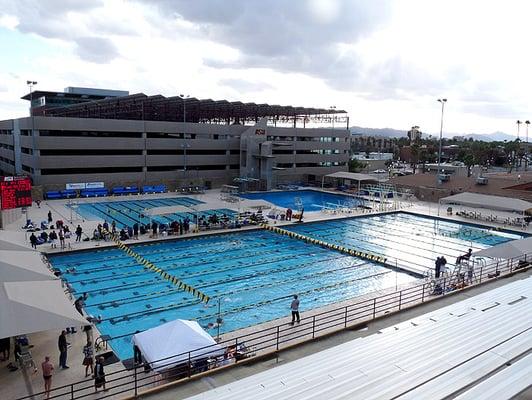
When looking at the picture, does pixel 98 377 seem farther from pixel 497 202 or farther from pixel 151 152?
pixel 151 152

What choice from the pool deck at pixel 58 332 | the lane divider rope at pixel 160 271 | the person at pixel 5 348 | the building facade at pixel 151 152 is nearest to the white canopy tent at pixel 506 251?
the pool deck at pixel 58 332

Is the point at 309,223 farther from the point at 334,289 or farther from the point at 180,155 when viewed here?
the point at 180,155

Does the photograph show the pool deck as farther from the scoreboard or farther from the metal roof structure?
the metal roof structure

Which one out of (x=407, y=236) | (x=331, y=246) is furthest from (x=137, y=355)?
(x=407, y=236)

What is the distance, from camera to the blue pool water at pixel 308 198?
4166 centimetres

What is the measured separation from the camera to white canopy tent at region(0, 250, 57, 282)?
12688 millimetres

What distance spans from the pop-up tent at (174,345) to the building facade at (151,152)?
118 ft

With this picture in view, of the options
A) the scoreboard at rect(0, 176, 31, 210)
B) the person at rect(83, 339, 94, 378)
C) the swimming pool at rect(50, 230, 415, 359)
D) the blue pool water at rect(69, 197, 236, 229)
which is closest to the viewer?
the person at rect(83, 339, 94, 378)

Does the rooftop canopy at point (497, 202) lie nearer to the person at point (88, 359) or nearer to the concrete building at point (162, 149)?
the concrete building at point (162, 149)

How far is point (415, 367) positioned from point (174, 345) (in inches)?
218

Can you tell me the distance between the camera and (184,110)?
48625 millimetres

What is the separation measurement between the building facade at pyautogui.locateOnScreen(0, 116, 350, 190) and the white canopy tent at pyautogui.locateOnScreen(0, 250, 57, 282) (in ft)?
97.1

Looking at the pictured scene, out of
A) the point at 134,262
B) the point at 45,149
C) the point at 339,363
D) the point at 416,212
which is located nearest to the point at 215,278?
the point at 134,262

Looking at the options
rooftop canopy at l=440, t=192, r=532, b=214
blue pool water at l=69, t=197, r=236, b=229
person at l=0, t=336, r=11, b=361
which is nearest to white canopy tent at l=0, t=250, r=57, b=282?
person at l=0, t=336, r=11, b=361
